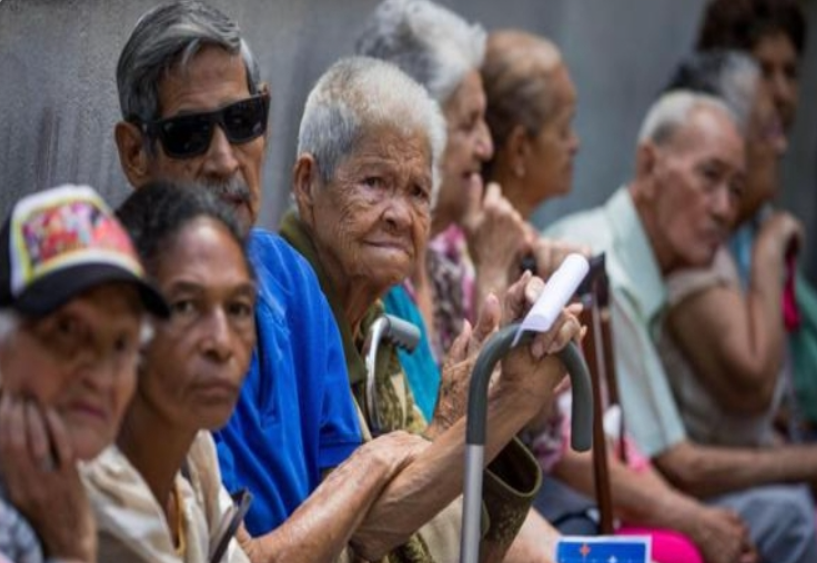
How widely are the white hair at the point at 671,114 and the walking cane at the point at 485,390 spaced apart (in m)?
3.06

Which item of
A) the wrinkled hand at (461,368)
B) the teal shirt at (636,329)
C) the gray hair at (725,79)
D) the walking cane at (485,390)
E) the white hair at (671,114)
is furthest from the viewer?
the gray hair at (725,79)

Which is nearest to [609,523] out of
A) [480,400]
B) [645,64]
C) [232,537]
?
[480,400]

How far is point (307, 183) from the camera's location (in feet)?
15.6

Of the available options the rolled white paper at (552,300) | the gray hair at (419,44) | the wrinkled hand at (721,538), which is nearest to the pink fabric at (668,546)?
the wrinkled hand at (721,538)

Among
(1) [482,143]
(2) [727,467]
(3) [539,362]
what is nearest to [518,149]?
(1) [482,143]

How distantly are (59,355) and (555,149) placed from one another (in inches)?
141

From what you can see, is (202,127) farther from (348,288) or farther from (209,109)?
(348,288)

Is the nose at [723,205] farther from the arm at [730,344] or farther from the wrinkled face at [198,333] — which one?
the wrinkled face at [198,333]

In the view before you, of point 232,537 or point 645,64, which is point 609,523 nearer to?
point 232,537

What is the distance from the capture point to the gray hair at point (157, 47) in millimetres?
4213

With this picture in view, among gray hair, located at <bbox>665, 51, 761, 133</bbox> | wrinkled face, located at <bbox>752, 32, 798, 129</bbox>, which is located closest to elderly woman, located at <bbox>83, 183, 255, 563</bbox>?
gray hair, located at <bbox>665, 51, 761, 133</bbox>

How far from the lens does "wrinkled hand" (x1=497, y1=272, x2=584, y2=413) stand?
4043mm

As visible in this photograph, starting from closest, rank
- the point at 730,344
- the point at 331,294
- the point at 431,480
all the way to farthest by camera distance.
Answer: the point at 431,480, the point at 331,294, the point at 730,344

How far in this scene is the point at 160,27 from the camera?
422 cm
